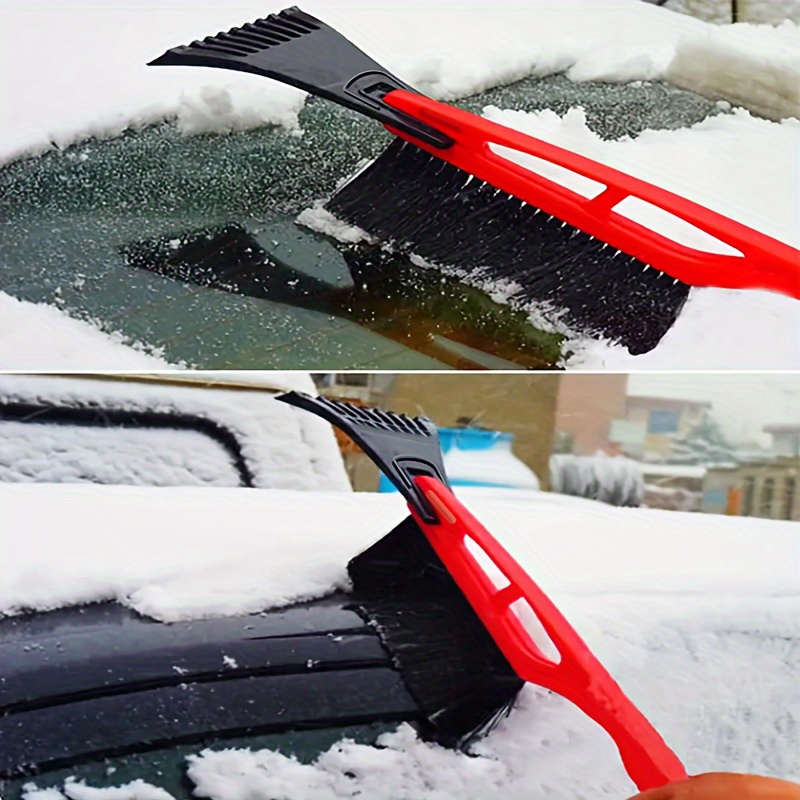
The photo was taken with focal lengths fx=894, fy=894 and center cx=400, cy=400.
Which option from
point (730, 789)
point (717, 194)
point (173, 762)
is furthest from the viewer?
point (717, 194)

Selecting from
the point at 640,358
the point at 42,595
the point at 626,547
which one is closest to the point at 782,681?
the point at 626,547

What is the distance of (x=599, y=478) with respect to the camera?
2.12 ft

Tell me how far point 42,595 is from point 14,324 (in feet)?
0.57

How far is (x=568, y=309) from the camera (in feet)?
1.89

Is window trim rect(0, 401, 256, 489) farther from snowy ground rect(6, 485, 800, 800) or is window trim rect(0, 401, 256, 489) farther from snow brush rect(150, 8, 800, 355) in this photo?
snow brush rect(150, 8, 800, 355)

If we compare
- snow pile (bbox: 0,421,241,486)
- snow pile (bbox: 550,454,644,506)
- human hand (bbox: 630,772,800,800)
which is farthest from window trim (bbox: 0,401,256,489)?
human hand (bbox: 630,772,800,800)

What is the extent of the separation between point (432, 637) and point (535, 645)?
65 millimetres

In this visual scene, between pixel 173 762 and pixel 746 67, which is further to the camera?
pixel 746 67

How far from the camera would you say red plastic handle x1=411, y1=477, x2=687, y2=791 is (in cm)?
48

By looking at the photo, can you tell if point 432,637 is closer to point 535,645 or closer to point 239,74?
point 535,645

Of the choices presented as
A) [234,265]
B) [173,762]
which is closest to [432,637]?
[173,762]

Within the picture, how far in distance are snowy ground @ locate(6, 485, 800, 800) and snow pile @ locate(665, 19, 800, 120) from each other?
12.5 inches

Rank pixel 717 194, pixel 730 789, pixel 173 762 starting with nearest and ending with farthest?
pixel 730 789, pixel 173 762, pixel 717 194

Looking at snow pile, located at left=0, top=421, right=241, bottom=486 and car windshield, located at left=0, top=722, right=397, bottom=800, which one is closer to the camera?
car windshield, located at left=0, top=722, right=397, bottom=800
